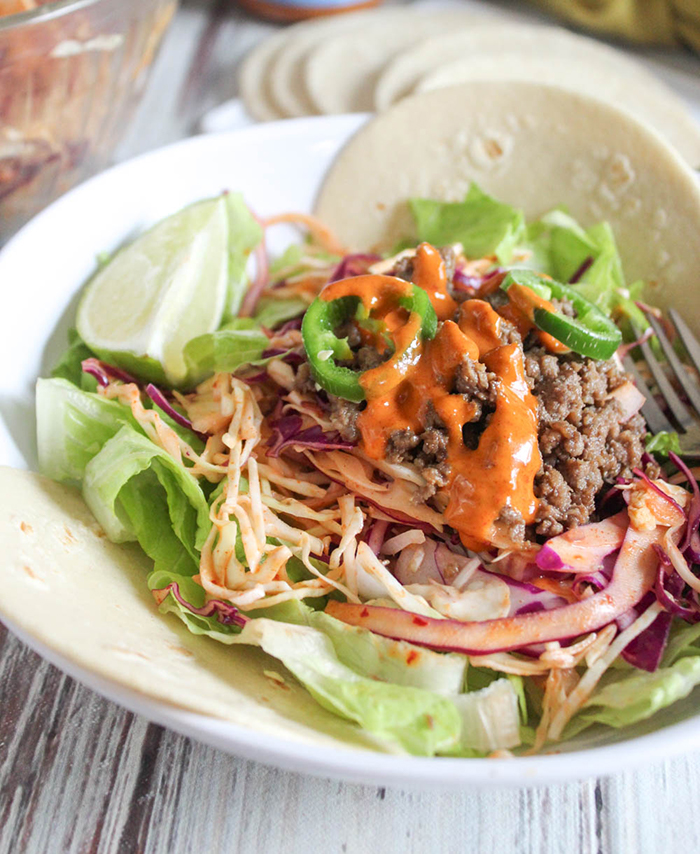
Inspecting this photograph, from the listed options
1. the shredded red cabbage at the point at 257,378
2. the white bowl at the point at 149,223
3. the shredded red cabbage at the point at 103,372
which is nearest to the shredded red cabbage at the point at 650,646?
the white bowl at the point at 149,223

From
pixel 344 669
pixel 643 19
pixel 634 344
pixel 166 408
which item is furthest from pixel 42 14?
pixel 643 19

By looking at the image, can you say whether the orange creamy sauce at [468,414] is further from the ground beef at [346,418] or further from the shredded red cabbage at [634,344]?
the shredded red cabbage at [634,344]

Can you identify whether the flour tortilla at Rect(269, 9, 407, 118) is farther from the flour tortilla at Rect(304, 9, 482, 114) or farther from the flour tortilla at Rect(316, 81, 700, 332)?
the flour tortilla at Rect(316, 81, 700, 332)

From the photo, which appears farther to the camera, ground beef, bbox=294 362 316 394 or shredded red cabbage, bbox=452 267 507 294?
shredded red cabbage, bbox=452 267 507 294

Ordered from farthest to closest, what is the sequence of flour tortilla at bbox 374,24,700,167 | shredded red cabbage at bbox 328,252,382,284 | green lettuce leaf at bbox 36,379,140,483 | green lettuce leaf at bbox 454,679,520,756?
flour tortilla at bbox 374,24,700,167
shredded red cabbage at bbox 328,252,382,284
green lettuce leaf at bbox 36,379,140,483
green lettuce leaf at bbox 454,679,520,756

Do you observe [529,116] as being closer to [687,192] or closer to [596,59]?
[687,192]

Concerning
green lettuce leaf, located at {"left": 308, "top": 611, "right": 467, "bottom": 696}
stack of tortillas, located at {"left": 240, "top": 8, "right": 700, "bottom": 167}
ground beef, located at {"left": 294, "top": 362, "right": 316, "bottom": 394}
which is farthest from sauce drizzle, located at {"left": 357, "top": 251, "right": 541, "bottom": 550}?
stack of tortillas, located at {"left": 240, "top": 8, "right": 700, "bottom": 167}

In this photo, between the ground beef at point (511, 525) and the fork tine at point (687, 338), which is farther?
the fork tine at point (687, 338)
